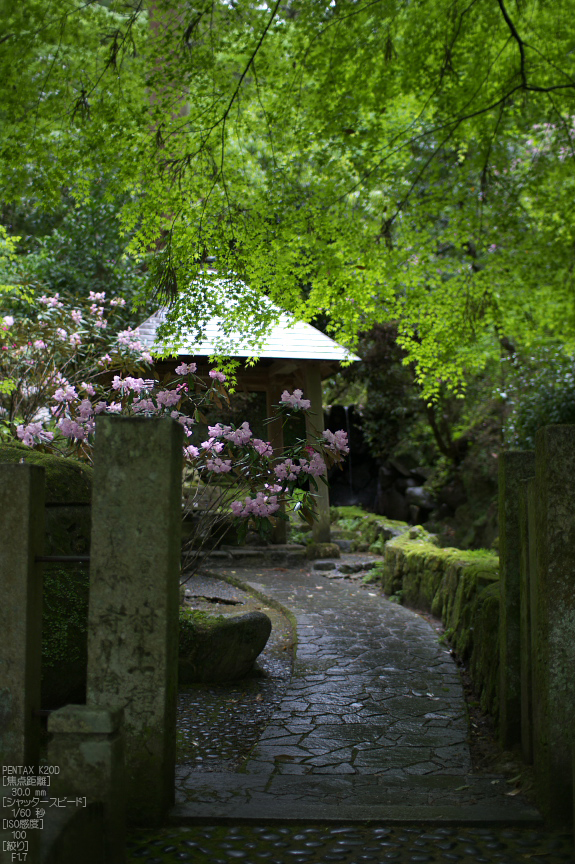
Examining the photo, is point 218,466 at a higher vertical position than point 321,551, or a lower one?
higher

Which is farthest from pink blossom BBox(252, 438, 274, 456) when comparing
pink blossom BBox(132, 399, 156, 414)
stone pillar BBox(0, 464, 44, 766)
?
stone pillar BBox(0, 464, 44, 766)

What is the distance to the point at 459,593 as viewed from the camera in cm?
651

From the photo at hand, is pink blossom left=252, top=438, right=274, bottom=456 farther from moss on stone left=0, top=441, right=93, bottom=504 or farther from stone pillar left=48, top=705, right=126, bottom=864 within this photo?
stone pillar left=48, top=705, right=126, bottom=864

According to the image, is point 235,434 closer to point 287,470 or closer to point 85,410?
point 287,470

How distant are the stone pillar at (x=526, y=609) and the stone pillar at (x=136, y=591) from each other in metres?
1.79

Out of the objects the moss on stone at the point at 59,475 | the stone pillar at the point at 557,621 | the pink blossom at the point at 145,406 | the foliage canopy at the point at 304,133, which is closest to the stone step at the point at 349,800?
the stone pillar at the point at 557,621

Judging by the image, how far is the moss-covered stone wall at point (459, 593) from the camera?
15.6 ft

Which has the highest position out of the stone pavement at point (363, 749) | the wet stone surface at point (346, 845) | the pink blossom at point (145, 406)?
the pink blossom at point (145, 406)

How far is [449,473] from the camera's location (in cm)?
1664

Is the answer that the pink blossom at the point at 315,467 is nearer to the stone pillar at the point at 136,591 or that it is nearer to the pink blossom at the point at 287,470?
the pink blossom at the point at 287,470

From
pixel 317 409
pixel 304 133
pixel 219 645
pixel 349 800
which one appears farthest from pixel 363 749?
pixel 317 409

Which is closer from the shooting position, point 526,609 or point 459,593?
point 526,609

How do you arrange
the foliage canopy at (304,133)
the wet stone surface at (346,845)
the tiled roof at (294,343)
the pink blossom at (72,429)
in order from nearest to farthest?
the wet stone surface at (346,845) < the pink blossom at (72,429) < the foliage canopy at (304,133) < the tiled roof at (294,343)

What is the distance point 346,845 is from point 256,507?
2570mm
